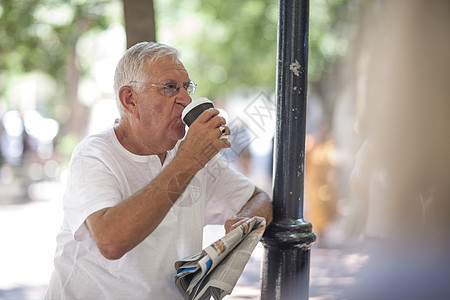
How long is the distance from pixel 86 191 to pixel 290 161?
89cm

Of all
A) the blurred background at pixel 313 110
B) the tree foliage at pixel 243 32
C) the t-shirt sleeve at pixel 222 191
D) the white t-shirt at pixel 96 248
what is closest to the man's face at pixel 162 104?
the white t-shirt at pixel 96 248

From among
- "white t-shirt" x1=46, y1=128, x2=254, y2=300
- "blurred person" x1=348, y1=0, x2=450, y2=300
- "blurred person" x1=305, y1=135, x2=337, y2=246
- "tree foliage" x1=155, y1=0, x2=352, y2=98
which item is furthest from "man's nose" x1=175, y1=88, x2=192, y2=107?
"tree foliage" x1=155, y1=0, x2=352, y2=98

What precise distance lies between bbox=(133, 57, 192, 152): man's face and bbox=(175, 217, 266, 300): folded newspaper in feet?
1.66

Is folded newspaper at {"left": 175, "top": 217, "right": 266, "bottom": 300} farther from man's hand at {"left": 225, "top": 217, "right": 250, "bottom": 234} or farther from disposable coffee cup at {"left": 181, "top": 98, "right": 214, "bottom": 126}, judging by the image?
disposable coffee cup at {"left": 181, "top": 98, "right": 214, "bottom": 126}

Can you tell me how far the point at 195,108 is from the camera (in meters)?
2.15

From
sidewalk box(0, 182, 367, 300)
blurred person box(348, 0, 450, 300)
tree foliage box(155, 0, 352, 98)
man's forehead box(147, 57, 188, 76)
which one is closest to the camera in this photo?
man's forehead box(147, 57, 188, 76)

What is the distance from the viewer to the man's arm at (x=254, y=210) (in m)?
2.40

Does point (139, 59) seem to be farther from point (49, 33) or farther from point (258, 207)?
point (49, 33)

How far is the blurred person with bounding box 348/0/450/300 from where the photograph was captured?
9.03 feet

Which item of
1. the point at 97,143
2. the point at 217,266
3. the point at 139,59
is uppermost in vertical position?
the point at 139,59

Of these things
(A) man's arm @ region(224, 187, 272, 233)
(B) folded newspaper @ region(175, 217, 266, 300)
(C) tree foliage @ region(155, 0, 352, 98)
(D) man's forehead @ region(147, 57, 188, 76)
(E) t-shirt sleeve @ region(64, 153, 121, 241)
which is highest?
(C) tree foliage @ region(155, 0, 352, 98)

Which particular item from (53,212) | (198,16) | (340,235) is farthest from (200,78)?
(340,235)

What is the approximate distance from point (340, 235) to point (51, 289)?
26.0 ft

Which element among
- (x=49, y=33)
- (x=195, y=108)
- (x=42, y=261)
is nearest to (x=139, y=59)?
(x=195, y=108)
